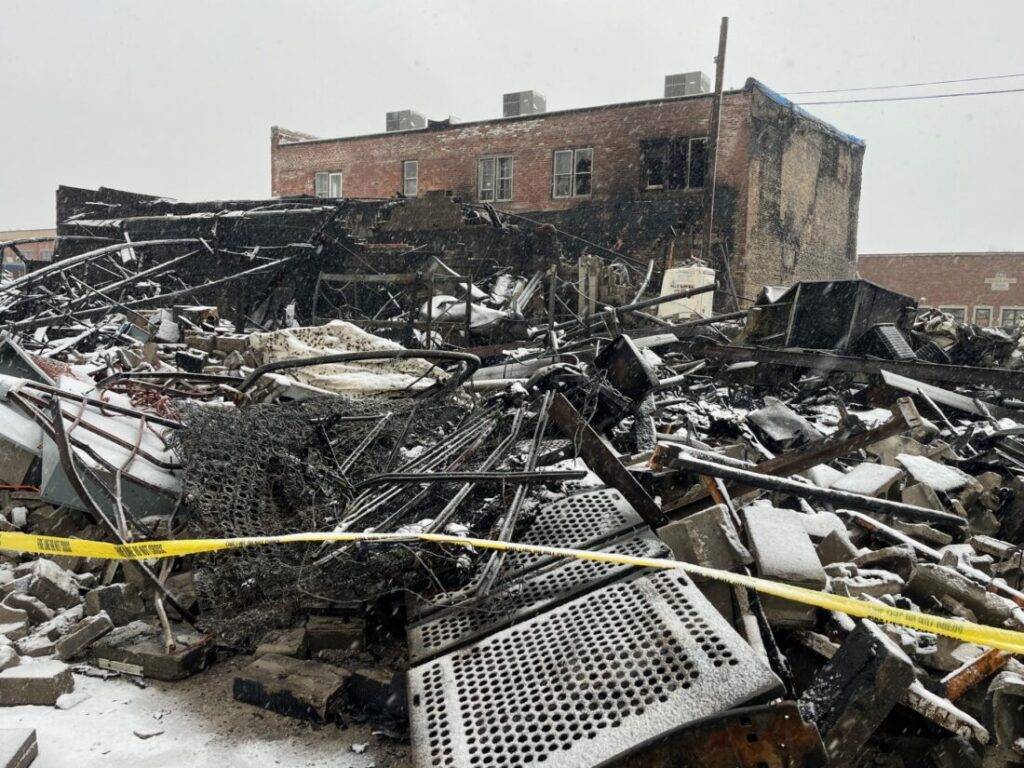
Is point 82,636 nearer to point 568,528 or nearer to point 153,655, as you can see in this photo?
point 153,655

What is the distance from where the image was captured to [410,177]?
2589 cm

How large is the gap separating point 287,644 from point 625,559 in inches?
66.4

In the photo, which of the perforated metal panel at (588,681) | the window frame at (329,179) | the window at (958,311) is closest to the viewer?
the perforated metal panel at (588,681)

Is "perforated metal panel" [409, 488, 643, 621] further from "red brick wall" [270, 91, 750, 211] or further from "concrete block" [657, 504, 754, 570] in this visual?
"red brick wall" [270, 91, 750, 211]

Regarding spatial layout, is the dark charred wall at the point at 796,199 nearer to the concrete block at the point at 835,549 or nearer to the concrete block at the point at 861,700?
the concrete block at the point at 835,549

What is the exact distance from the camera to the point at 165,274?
14789mm

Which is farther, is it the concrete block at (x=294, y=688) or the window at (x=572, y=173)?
the window at (x=572, y=173)

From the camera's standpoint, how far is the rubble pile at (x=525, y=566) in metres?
2.28

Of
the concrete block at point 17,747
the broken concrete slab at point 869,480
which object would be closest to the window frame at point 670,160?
the broken concrete slab at point 869,480

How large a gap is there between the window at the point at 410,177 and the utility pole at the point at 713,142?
10.5 metres

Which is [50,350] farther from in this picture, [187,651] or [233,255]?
[187,651]

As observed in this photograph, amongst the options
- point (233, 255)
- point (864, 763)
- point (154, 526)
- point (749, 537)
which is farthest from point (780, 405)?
point (233, 255)

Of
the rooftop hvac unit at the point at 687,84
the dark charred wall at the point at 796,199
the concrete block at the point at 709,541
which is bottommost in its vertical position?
the concrete block at the point at 709,541

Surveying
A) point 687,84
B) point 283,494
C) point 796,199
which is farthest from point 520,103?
point 283,494
